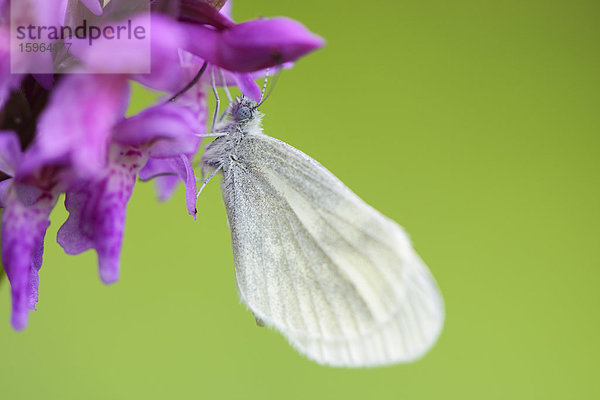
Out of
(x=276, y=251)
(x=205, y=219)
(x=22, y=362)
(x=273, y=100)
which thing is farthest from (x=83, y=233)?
(x=273, y=100)

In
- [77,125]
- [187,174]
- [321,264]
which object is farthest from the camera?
[321,264]

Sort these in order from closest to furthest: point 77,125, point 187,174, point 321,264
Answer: point 77,125 < point 187,174 < point 321,264

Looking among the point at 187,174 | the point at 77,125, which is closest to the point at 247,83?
the point at 187,174

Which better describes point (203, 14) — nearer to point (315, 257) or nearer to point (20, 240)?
point (20, 240)

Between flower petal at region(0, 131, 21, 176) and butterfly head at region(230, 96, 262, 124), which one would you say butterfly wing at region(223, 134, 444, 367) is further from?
flower petal at region(0, 131, 21, 176)

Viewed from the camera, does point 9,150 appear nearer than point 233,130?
Yes

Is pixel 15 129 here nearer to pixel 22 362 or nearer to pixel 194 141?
pixel 194 141

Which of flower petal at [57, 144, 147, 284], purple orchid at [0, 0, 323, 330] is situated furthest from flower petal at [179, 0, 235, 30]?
flower petal at [57, 144, 147, 284]
